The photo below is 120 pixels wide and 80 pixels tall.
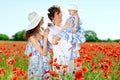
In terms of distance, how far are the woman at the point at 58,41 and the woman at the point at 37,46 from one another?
0.54 ft

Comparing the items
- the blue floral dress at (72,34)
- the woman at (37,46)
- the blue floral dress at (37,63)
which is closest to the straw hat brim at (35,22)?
the woman at (37,46)

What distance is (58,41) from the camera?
6.09m

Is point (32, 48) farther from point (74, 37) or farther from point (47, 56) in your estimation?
point (74, 37)

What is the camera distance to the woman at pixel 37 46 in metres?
5.69

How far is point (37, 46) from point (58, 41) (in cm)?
47

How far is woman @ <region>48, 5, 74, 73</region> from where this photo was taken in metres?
6.05

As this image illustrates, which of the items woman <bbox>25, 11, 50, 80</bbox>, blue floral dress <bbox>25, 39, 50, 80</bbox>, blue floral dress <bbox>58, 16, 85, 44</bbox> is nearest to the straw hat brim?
woman <bbox>25, 11, 50, 80</bbox>

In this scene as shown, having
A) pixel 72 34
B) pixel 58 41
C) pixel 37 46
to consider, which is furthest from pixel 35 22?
pixel 72 34

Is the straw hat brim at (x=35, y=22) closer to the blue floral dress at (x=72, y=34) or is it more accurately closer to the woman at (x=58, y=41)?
the woman at (x=58, y=41)

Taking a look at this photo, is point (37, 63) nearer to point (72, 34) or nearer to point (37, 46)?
point (37, 46)

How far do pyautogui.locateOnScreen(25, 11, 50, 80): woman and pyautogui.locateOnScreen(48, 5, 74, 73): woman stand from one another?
Result: 164 millimetres

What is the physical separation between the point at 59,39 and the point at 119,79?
5.81ft

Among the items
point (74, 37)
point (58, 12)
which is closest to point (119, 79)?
point (74, 37)

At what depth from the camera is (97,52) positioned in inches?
441
